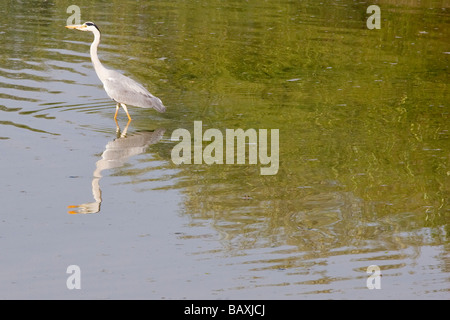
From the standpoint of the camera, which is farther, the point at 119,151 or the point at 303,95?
the point at 303,95

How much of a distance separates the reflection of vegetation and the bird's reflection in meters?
0.40

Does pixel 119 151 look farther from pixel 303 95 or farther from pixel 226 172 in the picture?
pixel 303 95

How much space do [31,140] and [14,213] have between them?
108 inches

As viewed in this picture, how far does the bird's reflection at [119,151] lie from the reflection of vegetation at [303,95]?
404 mm

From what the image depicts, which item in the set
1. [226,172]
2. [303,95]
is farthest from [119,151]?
[303,95]

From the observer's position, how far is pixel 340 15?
23031 millimetres

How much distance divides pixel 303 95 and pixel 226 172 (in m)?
4.45

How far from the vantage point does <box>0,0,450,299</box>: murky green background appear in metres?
7.36

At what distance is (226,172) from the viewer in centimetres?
1026

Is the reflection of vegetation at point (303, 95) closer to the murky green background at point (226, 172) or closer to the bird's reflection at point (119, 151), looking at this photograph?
the murky green background at point (226, 172)

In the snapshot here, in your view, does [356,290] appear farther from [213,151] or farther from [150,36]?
[150,36]

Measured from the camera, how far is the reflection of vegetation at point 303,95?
9102 millimetres

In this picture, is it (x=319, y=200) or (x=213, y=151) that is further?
(x=213, y=151)
